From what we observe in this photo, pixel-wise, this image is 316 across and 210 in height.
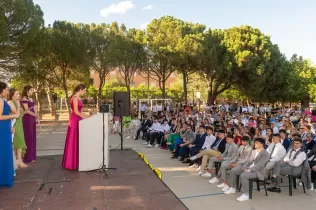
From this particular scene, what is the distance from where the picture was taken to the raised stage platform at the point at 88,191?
3264 mm

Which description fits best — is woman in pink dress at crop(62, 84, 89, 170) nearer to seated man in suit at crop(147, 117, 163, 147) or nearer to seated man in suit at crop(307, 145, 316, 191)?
seated man in suit at crop(307, 145, 316, 191)

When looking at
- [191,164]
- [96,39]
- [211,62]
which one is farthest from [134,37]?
[191,164]

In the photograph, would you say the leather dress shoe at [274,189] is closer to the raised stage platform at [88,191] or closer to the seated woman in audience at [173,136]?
the raised stage platform at [88,191]

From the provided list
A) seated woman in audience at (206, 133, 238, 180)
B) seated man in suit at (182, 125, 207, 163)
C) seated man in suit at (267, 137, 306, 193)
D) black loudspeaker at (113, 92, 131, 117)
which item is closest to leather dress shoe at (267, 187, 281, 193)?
seated man in suit at (267, 137, 306, 193)

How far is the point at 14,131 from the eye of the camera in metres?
4.60

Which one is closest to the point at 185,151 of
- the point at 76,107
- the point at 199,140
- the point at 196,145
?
the point at 196,145

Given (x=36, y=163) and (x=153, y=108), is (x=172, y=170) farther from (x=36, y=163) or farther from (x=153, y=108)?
(x=153, y=108)

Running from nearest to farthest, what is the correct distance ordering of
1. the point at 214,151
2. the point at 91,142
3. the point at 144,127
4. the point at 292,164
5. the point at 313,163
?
the point at 91,142 → the point at 292,164 → the point at 313,163 → the point at 214,151 → the point at 144,127

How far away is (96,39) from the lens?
21375 millimetres

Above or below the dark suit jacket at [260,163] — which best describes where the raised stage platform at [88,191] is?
below

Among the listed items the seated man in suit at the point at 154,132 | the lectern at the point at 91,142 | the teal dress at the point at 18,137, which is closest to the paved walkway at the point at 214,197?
the lectern at the point at 91,142

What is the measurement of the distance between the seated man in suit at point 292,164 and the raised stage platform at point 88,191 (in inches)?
85.2

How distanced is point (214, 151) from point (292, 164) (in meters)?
1.64

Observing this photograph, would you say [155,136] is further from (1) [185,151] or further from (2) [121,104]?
(2) [121,104]
